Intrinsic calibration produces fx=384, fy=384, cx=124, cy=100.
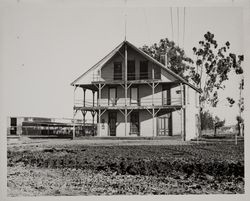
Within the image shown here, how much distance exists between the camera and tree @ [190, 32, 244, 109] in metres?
12.7

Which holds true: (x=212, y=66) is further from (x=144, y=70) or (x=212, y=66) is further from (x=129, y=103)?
(x=129, y=103)

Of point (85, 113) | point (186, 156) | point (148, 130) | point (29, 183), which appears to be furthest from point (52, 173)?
point (85, 113)

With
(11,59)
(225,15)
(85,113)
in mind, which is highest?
(225,15)

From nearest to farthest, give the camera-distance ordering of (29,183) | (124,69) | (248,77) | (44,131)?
(29,183) → (248,77) → (124,69) → (44,131)

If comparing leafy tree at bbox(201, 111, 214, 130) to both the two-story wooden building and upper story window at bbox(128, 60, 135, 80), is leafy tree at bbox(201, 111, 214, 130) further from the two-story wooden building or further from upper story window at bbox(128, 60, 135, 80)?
upper story window at bbox(128, 60, 135, 80)

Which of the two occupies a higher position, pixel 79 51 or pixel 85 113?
pixel 79 51

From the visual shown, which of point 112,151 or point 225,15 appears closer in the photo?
point 225,15

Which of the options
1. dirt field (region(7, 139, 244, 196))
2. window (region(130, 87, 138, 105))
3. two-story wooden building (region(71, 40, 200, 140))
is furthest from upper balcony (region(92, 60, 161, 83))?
dirt field (region(7, 139, 244, 196))

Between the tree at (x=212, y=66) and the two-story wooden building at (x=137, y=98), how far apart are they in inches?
32.9

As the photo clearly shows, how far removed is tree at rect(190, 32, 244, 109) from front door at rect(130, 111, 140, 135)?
3.50 meters

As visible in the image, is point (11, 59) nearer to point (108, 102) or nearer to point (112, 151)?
point (112, 151)

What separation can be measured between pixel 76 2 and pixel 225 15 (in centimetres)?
432

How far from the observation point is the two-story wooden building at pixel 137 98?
62.8 ft

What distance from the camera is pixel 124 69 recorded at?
63.4ft
